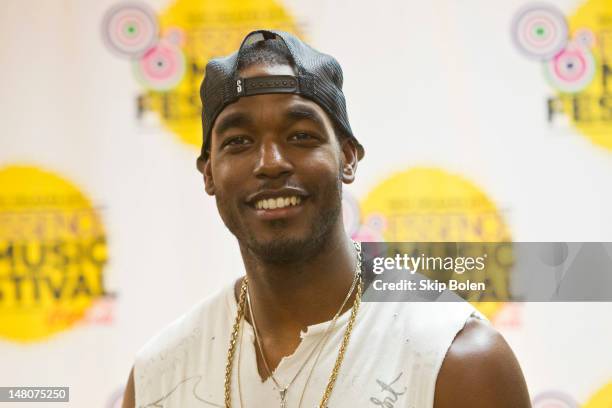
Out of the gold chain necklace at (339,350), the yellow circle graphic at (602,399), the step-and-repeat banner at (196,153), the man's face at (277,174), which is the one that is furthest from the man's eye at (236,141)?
the yellow circle graphic at (602,399)

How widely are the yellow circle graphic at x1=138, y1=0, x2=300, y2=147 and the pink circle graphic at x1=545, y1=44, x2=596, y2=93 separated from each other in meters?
0.57

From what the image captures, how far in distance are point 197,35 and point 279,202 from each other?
77 centimetres

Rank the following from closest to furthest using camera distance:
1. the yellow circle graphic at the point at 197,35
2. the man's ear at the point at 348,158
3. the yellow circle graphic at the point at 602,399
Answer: the man's ear at the point at 348,158, the yellow circle graphic at the point at 602,399, the yellow circle graphic at the point at 197,35

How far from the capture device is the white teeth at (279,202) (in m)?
1.16

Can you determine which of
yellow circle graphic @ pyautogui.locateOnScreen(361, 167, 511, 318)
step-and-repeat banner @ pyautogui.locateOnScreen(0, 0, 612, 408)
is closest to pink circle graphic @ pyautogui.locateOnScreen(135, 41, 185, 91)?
step-and-repeat banner @ pyautogui.locateOnScreen(0, 0, 612, 408)

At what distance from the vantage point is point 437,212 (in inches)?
66.4

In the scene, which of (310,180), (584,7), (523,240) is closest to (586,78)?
(584,7)

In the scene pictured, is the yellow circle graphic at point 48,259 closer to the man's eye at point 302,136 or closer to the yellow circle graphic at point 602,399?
the man's eye at point 302,136

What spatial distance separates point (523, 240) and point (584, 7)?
523 millimetres

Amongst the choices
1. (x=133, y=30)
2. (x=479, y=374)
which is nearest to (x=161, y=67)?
(x=133, y=30)

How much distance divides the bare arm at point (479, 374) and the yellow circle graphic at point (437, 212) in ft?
1.53

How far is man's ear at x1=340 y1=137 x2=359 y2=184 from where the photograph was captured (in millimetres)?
1269

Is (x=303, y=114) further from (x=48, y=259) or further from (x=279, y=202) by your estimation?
(x=48, y=259)

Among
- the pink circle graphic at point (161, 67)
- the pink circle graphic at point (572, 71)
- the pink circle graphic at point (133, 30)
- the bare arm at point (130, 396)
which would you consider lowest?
the bare arm at point (130, 396)
